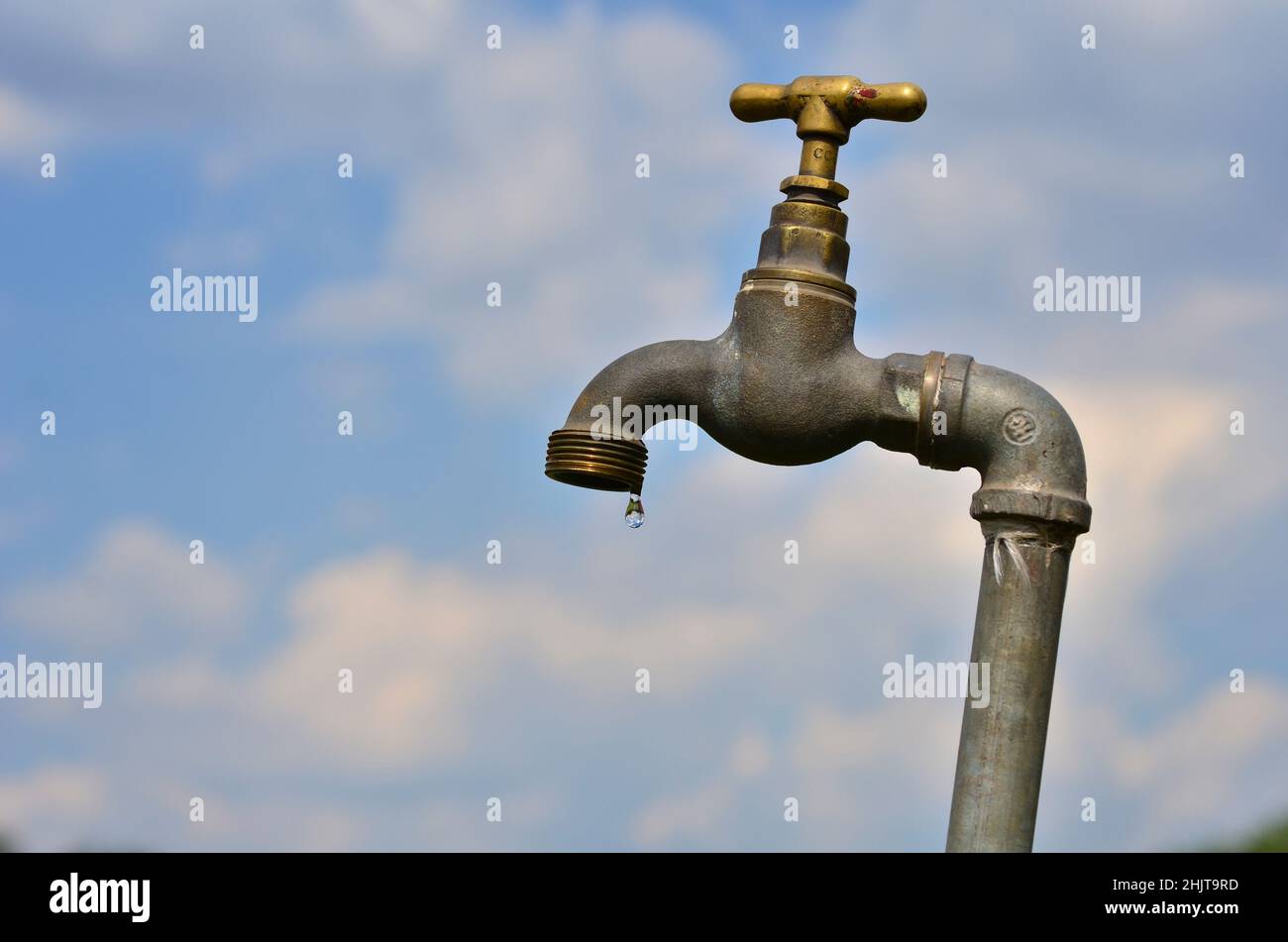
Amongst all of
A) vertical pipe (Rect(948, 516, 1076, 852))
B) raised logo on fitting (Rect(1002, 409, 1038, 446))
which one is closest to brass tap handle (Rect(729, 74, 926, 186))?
raised logo on fitting (Rect(1002, 409, 1038, 446))

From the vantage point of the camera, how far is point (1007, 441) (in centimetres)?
498

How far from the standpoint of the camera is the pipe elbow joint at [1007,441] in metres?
4.92

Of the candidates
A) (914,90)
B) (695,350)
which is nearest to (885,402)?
(695,350)

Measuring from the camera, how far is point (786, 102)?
17.5 ft

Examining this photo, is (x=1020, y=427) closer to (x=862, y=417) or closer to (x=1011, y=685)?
(x=862, y=417)

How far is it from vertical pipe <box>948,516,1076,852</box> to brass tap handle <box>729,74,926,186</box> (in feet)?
4.06

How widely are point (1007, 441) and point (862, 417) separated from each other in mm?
445

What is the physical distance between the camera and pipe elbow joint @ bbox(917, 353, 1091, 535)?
4.92 meters

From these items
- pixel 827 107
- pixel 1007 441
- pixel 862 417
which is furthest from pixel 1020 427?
pixel 827 107

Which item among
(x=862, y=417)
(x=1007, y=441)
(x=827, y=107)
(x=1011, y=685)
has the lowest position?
(x=1011, y=685)

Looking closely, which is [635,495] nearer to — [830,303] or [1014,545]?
[830,303]

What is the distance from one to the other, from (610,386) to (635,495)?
1.12 feet

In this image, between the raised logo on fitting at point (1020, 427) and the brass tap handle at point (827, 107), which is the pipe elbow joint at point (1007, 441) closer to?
the raised logo on fitting at point (1020, 427)
